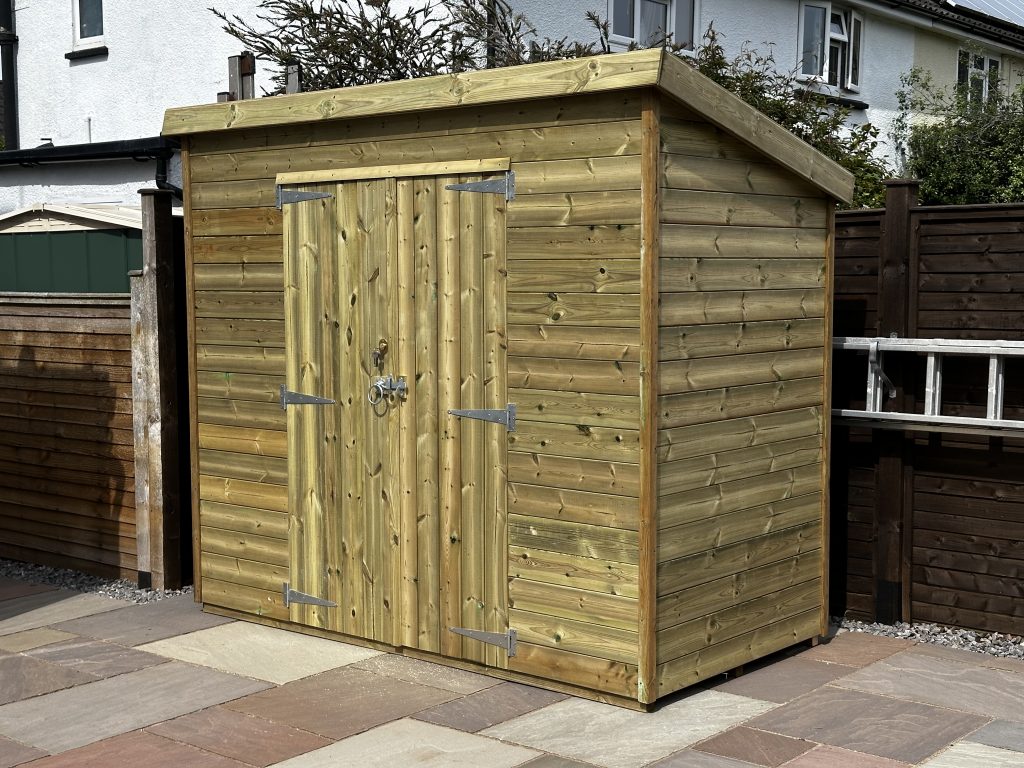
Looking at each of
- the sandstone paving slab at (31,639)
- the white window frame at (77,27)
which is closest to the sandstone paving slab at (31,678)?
the sandstone paving slab at (31,639)

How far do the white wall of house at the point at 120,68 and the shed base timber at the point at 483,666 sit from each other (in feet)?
22.1

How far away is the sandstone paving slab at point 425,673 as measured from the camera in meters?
5.46

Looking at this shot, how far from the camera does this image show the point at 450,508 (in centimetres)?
560

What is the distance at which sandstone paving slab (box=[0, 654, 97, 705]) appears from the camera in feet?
18.0

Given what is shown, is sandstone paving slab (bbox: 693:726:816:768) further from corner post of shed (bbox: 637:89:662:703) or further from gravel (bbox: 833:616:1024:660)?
gravel (bbox: 833:616:1024:660)

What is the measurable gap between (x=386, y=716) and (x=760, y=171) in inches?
111

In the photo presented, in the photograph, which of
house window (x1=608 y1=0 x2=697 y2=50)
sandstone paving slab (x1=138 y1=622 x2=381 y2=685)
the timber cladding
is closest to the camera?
sandstone paving slab (x1=138 y1=622 x2=381 y2=685)

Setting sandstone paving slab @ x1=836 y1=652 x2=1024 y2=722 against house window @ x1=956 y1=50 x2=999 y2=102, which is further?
house window @ x1=956 y1=50 x2=999 y2=102

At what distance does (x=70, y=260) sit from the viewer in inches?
346

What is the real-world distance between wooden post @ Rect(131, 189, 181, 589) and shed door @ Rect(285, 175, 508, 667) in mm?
1150

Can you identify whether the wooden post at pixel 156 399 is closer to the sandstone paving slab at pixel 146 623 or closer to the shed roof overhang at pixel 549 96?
the sandstone paving slab at pixel 146 623

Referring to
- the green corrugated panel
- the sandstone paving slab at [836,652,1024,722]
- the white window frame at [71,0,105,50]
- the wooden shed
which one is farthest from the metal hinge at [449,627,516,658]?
the white window frame at [71,0,105,50]

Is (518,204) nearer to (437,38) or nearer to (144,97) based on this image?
(437,38)

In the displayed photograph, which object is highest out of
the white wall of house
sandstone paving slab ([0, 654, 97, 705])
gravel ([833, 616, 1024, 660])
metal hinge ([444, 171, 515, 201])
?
the white wall of house
